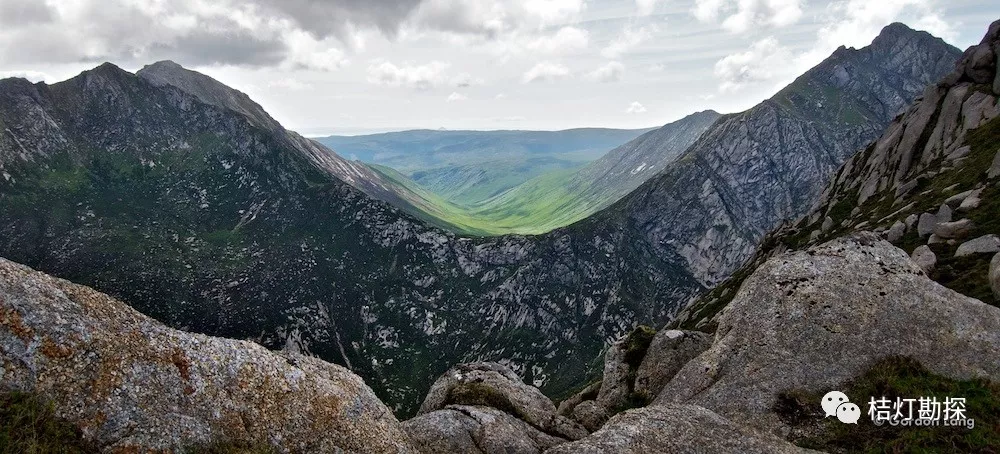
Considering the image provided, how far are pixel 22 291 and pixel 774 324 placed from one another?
125 feet

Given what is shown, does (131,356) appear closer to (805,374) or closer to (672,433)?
(672,433)

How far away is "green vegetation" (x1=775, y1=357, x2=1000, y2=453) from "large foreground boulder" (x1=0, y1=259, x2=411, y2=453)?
21.5 m

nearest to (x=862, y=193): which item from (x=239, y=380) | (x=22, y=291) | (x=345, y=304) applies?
(x=239, y=380)

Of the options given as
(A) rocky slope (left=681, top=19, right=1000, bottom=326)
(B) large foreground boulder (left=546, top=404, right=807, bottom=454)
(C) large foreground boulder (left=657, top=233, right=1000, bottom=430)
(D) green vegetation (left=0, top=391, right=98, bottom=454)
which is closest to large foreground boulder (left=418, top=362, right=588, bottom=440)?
(C) large foreground boulder (left=657, top=233, right=1000, bottom=430)

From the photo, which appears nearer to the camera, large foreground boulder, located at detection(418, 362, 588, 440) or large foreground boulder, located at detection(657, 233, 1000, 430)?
large foreground boulder, located at detection(657, 233, 1000, 430)

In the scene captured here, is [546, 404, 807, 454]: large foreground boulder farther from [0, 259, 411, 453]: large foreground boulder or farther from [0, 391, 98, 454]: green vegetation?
[0, 391, 98, 454]: green vegetation

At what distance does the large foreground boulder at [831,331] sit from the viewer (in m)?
27.8

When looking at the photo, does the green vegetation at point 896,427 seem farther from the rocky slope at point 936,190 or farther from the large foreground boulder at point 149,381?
the large foreground boulder at point 149,381

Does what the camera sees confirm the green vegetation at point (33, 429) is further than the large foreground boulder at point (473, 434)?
No

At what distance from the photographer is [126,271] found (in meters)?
174

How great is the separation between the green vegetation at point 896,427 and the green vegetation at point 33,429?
30135 millimetres

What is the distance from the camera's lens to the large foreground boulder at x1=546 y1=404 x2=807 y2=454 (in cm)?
2175

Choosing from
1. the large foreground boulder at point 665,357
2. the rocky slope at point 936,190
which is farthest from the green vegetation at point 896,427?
the rocky slope at point 936,190

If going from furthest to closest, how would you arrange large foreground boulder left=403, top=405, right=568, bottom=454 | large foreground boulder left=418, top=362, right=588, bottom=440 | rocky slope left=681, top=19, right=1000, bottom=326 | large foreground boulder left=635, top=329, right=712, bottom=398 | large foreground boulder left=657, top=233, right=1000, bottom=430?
rocky slope left=681, top=19, right=1000, bottom=326, large foreground boulder left=635, top=329, right=712, bottom=398, large foreground boulder left=418, top=362, right=588, bottom=440, large foreground boulder left=657, top=233, right=1000, bottom=430, large foreground boulder left=403, top=405, right=568, bottom=454
